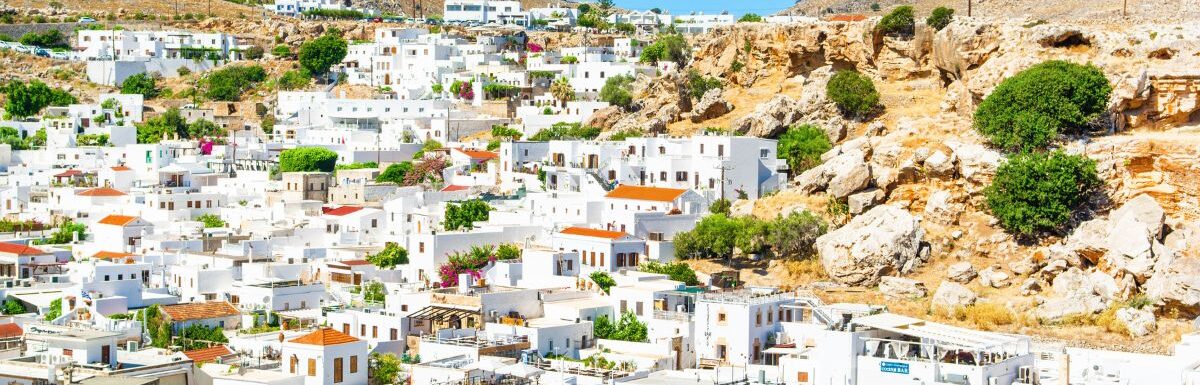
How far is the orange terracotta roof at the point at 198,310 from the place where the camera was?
39375mm

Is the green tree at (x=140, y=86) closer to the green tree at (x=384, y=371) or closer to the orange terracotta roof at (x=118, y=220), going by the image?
the orange terracotta roof at (x=118, y=220)

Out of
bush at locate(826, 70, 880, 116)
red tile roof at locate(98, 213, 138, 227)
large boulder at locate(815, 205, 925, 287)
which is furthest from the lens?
bush at locate(826, 70, 880, 116)

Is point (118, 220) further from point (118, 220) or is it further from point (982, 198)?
point (982, 198)

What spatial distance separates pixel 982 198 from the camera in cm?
4750

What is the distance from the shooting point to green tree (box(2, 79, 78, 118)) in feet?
267

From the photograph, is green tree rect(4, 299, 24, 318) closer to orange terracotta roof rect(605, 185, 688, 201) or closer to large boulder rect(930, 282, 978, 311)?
orange terracotta roof rect(605, 185, 688, 201)

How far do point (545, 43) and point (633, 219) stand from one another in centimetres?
4983

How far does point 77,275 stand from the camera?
146 feet

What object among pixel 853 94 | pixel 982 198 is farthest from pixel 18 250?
pixel 853 94

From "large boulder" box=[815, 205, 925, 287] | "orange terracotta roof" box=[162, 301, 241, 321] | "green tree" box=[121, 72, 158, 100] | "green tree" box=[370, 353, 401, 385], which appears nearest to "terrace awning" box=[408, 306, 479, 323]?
"green tree" box=[370, 353, 401, 385]

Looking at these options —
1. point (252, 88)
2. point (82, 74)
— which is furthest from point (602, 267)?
point (82, 74)

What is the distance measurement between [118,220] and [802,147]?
68.4 ft

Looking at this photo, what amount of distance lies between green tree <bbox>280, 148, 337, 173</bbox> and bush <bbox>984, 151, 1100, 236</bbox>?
92.7 feet

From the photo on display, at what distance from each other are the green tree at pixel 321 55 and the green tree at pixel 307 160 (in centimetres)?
2382
